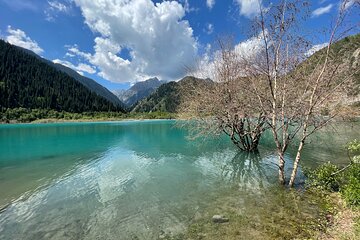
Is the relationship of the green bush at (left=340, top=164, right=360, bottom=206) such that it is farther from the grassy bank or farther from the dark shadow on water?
the grassy bank

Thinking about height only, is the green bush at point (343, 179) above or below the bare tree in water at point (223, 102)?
below

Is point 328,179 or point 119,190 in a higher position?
point 328,179

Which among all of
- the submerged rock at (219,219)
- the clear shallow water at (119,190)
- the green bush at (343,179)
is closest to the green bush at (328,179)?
the green bush at (343,179)

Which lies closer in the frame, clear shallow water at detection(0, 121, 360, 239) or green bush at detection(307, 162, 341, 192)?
clear shallow water at detection(0, 121, 360, 239)

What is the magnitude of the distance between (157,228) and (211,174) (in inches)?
348

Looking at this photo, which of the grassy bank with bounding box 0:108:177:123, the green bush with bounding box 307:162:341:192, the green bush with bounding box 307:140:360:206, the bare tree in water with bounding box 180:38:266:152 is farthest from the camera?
the grassy bank with bounding box 0:108:177:123

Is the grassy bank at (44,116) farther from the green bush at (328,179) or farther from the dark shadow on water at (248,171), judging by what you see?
the green bush at (328,179)

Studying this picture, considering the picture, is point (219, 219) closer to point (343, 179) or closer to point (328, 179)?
point (328, 179)

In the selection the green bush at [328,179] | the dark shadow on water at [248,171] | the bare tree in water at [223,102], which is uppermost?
the bare tree in water at [223,102]

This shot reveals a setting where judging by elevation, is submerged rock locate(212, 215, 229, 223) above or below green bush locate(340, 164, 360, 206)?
below

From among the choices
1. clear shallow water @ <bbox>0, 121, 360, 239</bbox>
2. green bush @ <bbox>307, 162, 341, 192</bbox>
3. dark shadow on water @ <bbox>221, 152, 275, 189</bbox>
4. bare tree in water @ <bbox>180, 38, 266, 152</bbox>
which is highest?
bare tree in water @ <bbox>180, 38, 266, 152</bbox>

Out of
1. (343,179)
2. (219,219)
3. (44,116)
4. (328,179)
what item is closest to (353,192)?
(328,179)

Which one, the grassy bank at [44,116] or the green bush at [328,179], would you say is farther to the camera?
the grassy bank at [44,116]

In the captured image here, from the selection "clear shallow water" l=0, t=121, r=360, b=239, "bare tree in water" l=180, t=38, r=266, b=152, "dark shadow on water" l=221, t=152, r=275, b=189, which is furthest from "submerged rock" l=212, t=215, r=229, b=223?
"bare tree in water" l=180, t=38, r=266, b=152
